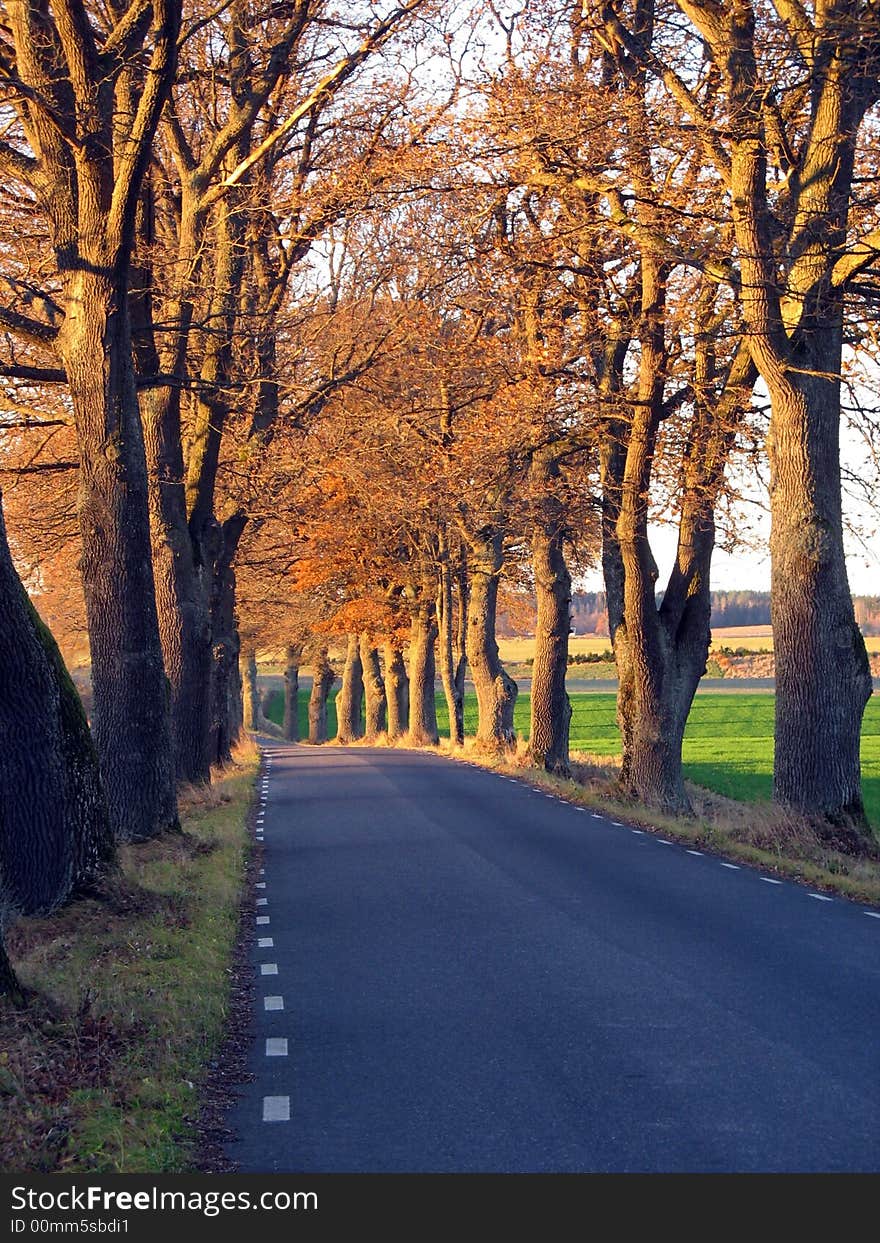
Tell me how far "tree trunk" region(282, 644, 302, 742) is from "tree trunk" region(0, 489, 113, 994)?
176 ft

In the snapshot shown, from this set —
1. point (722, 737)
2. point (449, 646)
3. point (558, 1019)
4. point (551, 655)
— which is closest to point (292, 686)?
Result: point (722, 737)

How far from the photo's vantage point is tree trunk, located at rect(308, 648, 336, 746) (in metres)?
67.4

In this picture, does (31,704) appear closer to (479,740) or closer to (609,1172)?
(609,1172)

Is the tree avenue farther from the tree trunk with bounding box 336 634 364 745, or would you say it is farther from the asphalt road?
the tree trunk with bounding box 336 634 364 745

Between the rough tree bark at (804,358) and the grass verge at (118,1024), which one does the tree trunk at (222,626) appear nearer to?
the rough tree bark at (804,358)

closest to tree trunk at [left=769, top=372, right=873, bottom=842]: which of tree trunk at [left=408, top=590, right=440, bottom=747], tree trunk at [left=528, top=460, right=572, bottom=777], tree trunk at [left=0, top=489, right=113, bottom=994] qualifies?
tree trunk at [left=0, top=489, right=113, bottom=994]

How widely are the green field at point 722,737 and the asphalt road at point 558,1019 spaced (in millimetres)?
16351

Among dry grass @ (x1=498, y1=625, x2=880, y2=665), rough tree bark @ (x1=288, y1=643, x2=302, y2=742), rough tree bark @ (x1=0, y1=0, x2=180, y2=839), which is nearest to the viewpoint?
rough tree bark @ (x1=0, y1=0, x2=180, y2=839)

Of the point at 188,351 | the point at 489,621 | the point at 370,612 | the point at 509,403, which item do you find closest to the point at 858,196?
the point at 509,403

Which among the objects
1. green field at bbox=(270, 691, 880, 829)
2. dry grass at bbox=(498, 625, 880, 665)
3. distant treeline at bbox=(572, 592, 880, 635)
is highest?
distant treeline at bbox=(572, 592, 880, 635)

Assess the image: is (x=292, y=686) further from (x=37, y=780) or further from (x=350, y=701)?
(x=37, y=780)

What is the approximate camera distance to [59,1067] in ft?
23.3

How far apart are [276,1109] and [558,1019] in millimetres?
2195

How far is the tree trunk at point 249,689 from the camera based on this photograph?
69562mm
